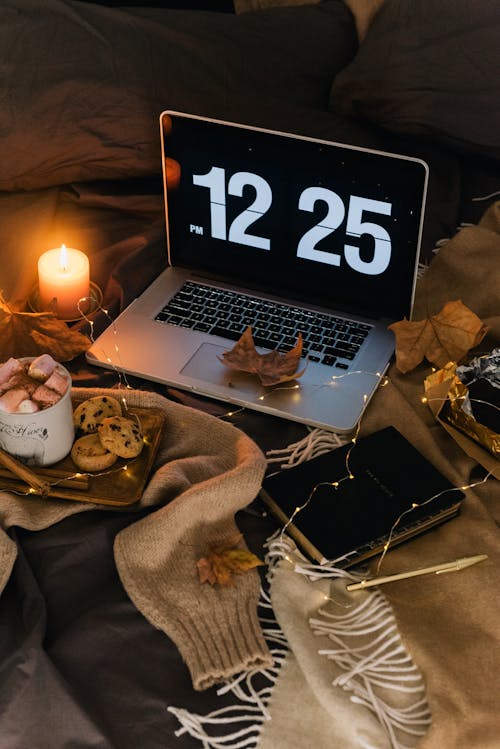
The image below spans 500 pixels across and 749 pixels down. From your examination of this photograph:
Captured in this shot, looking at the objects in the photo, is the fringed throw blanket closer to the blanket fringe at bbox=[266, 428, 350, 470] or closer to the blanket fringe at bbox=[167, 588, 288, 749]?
the blanket fringe at bbox=[167, 588, 288, 749]

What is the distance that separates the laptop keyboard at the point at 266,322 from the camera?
3.85ft

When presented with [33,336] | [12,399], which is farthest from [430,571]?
[33,336]

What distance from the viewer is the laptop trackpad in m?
1.10

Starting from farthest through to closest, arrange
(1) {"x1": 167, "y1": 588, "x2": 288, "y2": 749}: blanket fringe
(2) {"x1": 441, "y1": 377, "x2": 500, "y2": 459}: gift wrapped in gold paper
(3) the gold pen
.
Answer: (2) {"x1": 441, "y1": 377, "x2": 500, "y2": 459}: gift wrapped in gold paper
(3) the gold pen
(1) {"x1": 167, "y1": 588, "x2": 288, "y2": 749}: blanket fringe

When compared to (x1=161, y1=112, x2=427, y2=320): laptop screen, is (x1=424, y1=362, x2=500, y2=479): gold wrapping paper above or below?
below

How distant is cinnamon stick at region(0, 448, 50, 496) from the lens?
913mm

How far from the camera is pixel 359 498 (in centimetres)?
93

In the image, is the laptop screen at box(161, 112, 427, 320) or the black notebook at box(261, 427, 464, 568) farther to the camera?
the laptop screen at box(161, 112, 427, 320)

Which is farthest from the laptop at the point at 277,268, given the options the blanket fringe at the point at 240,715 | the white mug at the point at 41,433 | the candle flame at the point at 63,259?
the blanket fringe at the point at 240,715

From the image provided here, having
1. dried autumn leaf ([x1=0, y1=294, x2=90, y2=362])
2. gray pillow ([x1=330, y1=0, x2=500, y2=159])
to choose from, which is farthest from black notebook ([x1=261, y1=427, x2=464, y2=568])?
gray pillow ([x1=330, y1=0, x2=500, y2=159])

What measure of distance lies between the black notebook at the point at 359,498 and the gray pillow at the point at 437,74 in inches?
26.7

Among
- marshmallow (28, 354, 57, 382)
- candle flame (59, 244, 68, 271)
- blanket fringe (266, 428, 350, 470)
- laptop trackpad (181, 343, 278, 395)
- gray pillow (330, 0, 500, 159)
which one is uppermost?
gray pillow (330, 0, 500, 159)

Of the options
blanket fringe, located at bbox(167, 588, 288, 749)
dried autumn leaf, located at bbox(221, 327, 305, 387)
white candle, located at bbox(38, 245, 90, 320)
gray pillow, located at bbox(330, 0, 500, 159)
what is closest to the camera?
blanket fringe, located at bbox(167, 588, 288, 749)

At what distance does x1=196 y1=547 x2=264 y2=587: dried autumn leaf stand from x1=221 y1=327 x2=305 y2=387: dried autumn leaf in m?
0.26
